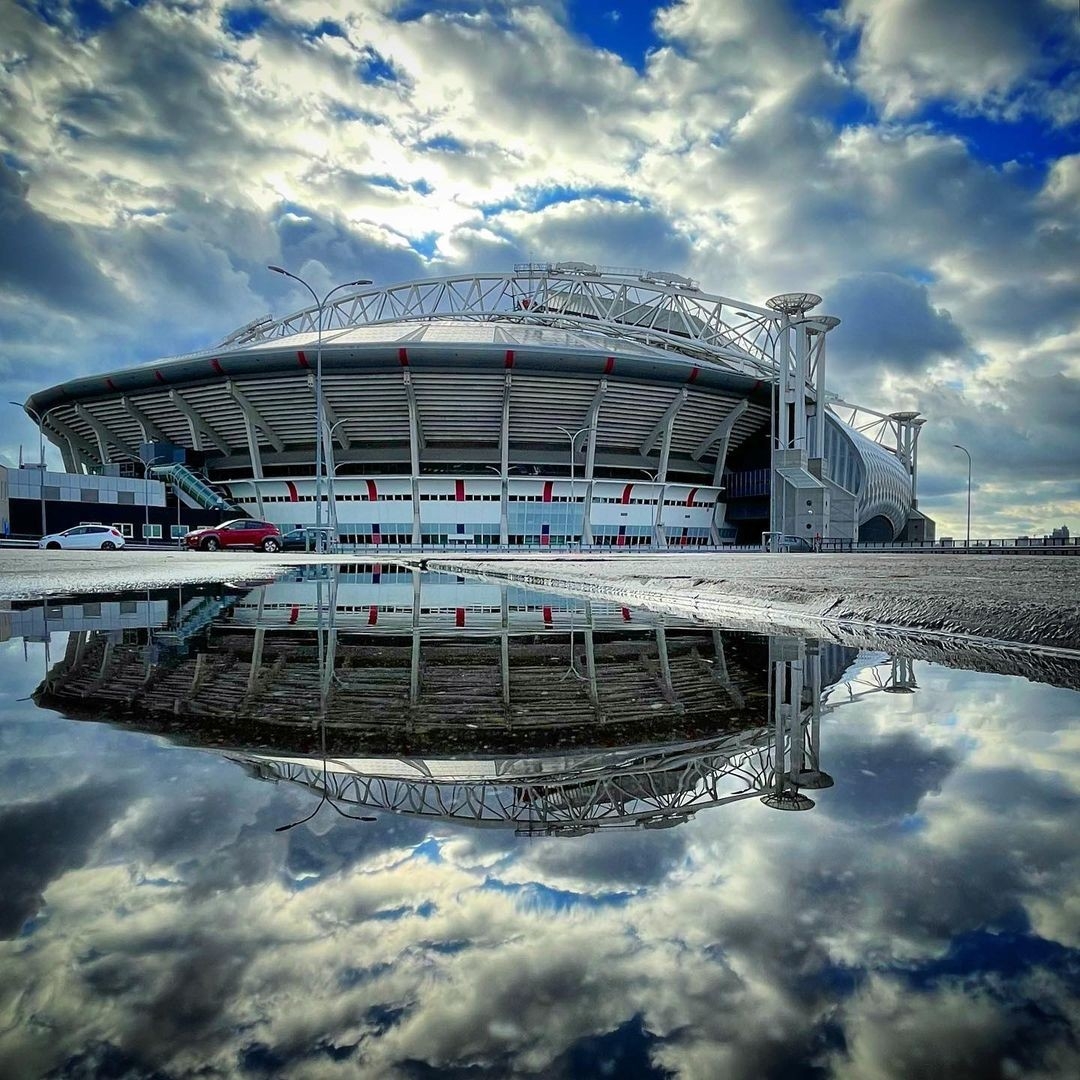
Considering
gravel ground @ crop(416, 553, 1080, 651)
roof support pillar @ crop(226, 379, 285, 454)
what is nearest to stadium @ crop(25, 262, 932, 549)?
roof support pillar @ crop(226, 379, 285, 454)

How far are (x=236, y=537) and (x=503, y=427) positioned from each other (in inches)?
994

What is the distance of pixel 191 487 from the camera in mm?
60188

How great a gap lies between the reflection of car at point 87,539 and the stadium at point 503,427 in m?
19.2

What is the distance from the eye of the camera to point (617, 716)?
10.2ft

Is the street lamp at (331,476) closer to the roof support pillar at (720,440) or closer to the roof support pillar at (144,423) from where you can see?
the roof support pillar at (144,423)

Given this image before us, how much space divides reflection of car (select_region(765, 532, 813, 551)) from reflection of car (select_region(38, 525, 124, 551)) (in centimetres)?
3937

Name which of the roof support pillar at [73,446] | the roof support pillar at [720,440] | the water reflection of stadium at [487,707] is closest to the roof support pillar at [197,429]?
the roof support pillar at [73,446]

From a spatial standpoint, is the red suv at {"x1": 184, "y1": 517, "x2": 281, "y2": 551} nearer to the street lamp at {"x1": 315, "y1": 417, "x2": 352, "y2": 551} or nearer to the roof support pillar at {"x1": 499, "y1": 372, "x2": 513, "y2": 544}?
the street lamp at {"x1": 315, "y1": 417, "x2": 352, "y2": 551}

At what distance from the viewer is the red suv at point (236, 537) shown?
36.7 m

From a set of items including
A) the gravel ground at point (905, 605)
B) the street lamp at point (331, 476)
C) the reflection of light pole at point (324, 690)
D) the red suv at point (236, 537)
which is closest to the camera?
the reflection of light pole at point (324, 690)

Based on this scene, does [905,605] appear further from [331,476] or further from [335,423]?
[335,423]

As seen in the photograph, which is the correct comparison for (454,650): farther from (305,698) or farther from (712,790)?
(712,790)

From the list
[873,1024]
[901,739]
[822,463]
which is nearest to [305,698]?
[901,739]

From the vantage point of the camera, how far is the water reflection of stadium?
204 cm
